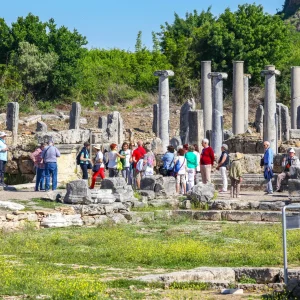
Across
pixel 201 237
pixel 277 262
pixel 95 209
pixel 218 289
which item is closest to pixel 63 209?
pixel 95 209

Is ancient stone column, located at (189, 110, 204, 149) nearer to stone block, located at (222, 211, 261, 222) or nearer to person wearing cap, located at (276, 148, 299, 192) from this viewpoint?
person wearing cap, located at (276, 148, 299, 192)

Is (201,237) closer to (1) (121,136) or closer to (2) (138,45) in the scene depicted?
(1) (121,136)

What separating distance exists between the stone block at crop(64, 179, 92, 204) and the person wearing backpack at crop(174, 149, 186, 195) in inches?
152

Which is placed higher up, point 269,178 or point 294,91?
point 294,91

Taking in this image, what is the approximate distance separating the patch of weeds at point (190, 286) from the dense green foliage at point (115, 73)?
44.2m

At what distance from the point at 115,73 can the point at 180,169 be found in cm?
4157

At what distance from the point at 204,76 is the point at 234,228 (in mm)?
25814

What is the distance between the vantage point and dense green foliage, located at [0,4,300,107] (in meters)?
58.2

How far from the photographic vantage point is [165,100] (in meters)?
39.0

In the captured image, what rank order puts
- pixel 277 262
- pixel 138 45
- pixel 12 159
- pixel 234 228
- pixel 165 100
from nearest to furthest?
pixel 277 262, pixel 234 228, pixel 12 159, pixel 165 100, pixel 138 45

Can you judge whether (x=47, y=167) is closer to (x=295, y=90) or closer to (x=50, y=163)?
(x=50, y=163)

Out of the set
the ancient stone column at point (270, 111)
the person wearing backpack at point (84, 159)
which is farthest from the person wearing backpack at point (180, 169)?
the ancient stone column at point (270, 111)

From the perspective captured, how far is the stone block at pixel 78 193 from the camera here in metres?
20.1

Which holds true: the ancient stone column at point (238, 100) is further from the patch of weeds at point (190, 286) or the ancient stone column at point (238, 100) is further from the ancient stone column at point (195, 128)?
the patch of weeds at point (190, 286)
